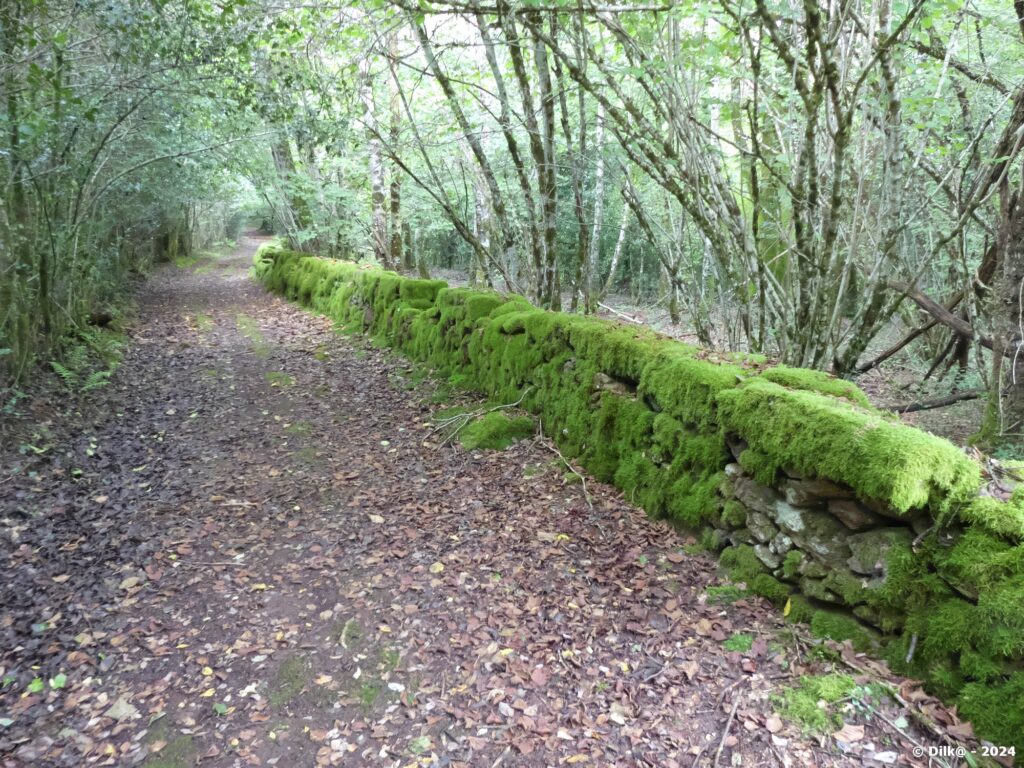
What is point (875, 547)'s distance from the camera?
295 cm

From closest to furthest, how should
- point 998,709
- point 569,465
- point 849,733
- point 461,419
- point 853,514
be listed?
point 998,709, point 849,733, point 853,514, point 569,465, point 461,419

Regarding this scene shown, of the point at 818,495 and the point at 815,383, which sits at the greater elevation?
the point at 815,383

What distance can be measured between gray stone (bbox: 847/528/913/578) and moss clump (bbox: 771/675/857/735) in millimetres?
537

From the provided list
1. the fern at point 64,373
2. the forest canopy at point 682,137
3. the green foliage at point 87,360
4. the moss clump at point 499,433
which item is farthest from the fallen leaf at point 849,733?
the fern at point 64,373

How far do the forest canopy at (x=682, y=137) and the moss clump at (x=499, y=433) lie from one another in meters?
2.07

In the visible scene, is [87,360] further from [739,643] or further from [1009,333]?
[1009,333]

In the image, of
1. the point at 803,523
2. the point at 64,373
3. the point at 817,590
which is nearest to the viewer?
the point at 817,590

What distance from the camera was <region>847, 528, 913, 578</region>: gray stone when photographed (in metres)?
2.86

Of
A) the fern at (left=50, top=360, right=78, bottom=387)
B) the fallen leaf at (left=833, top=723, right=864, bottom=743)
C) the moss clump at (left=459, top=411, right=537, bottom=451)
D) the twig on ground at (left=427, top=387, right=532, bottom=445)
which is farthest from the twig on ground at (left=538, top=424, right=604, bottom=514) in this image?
the fern at (left=50, top=360, right=78, bottom=387)

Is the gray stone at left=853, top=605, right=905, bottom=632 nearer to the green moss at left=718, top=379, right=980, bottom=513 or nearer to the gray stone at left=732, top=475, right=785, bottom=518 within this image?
the green moss at left=718, top=379, right=980, bottom=513

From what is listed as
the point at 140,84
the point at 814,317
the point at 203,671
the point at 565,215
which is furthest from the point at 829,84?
A: the point at 565,215

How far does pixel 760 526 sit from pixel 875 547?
28.6 inches

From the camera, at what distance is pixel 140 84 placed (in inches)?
280

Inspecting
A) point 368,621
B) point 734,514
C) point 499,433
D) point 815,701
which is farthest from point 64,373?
point 815,701
